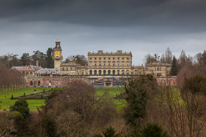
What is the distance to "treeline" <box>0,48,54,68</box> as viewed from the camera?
10489 centimetres

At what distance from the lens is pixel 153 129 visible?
12148mm

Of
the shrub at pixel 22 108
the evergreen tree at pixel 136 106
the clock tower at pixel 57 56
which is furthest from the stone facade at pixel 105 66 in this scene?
the evergreen tree at pixel 136 106

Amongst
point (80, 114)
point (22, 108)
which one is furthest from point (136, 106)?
point (22, 108)

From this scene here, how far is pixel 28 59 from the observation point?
110 meters

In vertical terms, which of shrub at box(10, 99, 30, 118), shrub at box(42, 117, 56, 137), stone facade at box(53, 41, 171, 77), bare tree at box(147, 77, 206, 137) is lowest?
shrub at box(42, 117, 56, 137)

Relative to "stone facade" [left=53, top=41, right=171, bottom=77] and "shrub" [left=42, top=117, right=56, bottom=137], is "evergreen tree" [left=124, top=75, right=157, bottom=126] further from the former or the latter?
"stone facade" [left=53, top=41, right=171, bottom=77]

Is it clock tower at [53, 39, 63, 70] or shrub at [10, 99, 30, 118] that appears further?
clock tower at [53, 39, 63, 70]

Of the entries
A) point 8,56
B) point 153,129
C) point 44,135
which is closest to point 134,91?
point 44,135

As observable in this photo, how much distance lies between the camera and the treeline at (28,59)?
104894 millimetres

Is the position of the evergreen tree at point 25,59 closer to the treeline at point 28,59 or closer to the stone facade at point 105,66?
the treeline at point 28,59

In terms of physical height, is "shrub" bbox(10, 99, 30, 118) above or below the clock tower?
below

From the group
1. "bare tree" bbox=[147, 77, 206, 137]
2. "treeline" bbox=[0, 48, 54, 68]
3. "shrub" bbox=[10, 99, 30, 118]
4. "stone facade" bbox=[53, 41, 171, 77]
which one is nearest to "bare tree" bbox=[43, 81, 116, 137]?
"shrub" bbox=[10, 99, 30, 118]

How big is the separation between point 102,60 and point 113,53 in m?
4.67

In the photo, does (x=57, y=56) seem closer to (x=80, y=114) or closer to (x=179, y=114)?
(x=80, y=114)
